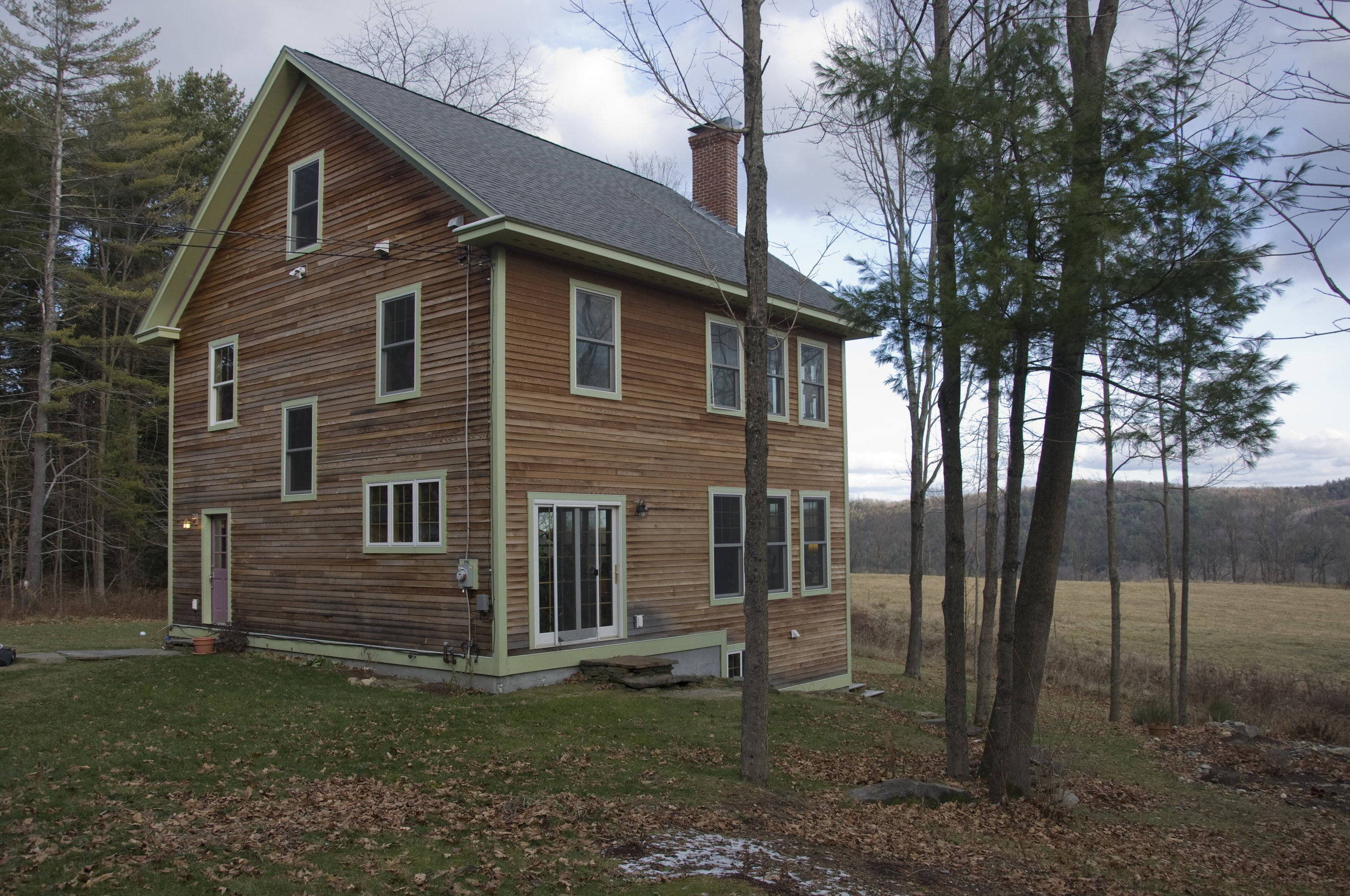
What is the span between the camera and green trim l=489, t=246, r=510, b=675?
37.1 ft

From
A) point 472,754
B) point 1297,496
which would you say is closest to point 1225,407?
point 472,754

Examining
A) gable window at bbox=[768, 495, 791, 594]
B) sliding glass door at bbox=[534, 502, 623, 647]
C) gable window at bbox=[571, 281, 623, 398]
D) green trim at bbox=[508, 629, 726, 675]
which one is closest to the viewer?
green trim at bbox=[508, 629, 726, 675]

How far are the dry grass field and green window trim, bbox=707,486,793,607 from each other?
5322 mm

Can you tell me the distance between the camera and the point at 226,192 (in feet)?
51.8

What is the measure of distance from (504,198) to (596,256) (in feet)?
4.65

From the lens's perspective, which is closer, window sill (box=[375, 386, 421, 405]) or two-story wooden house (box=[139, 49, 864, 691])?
two-story wooden house (box=[139, 49, 864, 691])

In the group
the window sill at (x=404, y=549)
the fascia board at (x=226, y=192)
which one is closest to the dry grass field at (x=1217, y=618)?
the window sill at (x=404, y=549)

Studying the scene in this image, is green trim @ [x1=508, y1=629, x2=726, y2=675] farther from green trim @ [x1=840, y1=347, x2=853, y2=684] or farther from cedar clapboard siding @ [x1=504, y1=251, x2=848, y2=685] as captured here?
green trim @ [x1=840, y1=347, x2=853, y2=684]

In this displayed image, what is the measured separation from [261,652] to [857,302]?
435 inches

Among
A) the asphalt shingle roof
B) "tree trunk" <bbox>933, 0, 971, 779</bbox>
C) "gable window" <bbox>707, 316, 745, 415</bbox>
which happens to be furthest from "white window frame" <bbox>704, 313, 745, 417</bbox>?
"tree trunk" <bbox>933, 0, 971, 779</bbox>

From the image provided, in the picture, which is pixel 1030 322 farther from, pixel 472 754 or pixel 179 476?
pixel 179 476

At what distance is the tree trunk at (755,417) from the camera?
25.5 feet

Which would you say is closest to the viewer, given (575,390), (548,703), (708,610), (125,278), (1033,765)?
(1033,765)

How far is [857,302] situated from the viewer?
8.73 m
